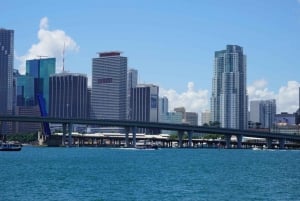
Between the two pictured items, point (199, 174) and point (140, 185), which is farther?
point (199, 174)

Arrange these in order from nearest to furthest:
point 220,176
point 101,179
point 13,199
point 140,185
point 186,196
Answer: point 13,199
point 186,196
point 140,185
point 101,179
point 220,176

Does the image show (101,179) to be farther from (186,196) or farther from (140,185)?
(186,196)

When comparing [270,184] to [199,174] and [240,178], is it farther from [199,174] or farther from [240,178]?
[199,174]

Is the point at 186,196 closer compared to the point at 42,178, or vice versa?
the point at 186,196

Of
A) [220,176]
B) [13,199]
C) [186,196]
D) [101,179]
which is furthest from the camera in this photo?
[220,176]

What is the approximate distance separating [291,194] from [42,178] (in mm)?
31563

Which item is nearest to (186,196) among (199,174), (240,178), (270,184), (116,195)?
(116,195)

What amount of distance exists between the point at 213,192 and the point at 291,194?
7573 millimetres

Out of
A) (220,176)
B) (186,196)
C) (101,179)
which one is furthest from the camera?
(220,176)

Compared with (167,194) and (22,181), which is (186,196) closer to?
(167,194)

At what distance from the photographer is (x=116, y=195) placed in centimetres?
5891

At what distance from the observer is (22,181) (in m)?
72.1

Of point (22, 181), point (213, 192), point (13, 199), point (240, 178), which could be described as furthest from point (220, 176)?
point (13, 199)

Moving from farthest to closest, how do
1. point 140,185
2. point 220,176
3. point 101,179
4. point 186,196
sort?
point 220,176 → point 101,179 → point 140,185 → point 186,196
